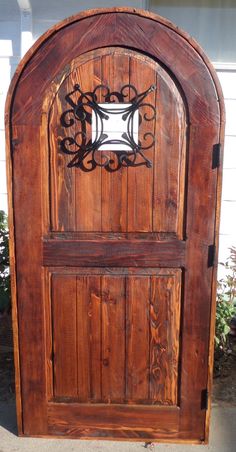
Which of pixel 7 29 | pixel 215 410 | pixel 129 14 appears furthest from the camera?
pixel 7 29

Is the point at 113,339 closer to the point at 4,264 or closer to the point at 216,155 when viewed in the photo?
the point at 216,155

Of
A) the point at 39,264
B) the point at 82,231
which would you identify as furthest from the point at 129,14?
the point at 39,264

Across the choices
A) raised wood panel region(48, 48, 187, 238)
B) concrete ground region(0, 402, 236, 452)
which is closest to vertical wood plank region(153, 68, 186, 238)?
raised wood panel region(48, 48, 187, 238)

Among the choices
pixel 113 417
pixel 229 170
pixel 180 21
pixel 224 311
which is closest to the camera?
pixel 113 417

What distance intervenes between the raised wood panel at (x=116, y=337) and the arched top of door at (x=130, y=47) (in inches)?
34.5

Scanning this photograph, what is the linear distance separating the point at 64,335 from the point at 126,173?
92cm

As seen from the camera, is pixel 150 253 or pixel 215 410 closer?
pixel 150 253

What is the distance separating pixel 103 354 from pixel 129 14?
171 centimetres

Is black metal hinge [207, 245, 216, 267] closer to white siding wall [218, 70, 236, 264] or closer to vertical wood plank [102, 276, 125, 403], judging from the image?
vertical wood plank [102, 276, 125, 403]

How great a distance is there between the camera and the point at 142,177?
2.30 m

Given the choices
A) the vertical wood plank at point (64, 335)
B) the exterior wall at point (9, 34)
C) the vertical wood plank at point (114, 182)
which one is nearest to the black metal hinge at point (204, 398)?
the vertical wood plank at point (64, 335)

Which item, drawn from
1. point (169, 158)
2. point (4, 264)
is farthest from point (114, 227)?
point (4, 264)

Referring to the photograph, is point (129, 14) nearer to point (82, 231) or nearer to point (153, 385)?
point (82, 231)

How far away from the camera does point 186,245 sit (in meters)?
2.35
